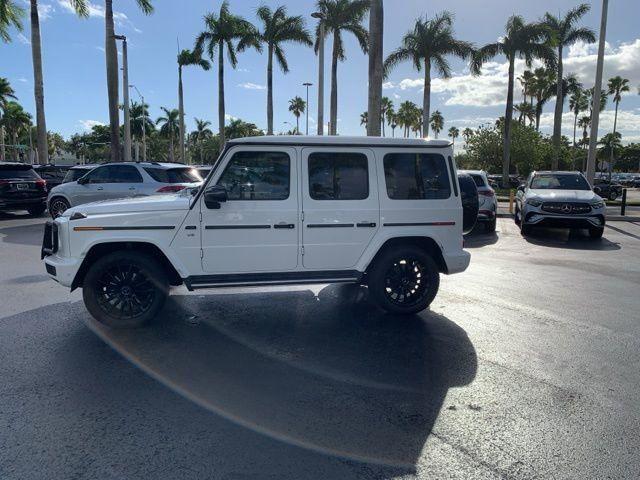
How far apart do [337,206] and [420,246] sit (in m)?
1.22

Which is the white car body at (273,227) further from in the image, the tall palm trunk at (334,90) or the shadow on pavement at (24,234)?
the tall palm trunk at (334,90)

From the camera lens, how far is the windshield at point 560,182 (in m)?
14.0

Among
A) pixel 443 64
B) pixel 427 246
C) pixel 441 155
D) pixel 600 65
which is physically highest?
pixel 443 64

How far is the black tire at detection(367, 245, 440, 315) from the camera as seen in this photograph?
5793mm

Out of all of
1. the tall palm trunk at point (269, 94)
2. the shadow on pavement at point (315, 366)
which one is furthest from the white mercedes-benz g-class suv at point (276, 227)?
the tall palm trunk at point (269, 94)

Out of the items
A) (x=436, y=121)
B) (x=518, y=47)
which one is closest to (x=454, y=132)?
(x=436, y=121)

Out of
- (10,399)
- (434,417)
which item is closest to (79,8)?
(10,399)

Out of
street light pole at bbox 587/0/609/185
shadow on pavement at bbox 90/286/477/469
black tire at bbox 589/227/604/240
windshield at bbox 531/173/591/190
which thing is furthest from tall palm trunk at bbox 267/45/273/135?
shadow on pavement at bbox 90/286/477/469

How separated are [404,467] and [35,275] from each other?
23.0 feet

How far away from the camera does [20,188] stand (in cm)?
1545

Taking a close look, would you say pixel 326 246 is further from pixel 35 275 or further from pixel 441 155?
pixel 35 275

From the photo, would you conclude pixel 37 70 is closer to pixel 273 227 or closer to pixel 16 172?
pixel 16 172

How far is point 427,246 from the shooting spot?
604cm

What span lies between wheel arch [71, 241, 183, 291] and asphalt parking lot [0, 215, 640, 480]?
1.96 ft
